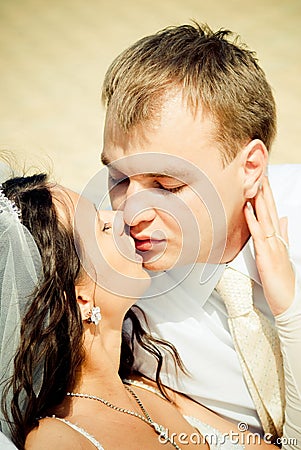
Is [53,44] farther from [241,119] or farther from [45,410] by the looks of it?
[45,410]

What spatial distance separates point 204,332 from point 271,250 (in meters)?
Result: 0.42

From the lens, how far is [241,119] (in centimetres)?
267

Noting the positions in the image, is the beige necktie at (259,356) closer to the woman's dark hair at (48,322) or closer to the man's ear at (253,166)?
the man's ear at (253,166)

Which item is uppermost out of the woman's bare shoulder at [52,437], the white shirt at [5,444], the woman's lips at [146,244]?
the woman's lips at [146,244]

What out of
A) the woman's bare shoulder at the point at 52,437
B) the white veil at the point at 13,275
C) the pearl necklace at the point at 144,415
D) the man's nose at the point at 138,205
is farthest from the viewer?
the man's nose at the point at 138,205

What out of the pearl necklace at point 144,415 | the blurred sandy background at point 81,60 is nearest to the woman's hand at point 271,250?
the pearl necklace at point 144,415

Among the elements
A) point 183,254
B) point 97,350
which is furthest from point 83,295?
point 183,254

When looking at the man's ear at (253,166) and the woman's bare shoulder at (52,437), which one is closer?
the woman's bare shoulder at (52,437)

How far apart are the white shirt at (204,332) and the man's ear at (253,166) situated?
23 centimetres

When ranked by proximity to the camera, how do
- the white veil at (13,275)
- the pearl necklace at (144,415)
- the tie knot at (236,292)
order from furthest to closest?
the tie knot at (236,292) < the pearl necklace at (144,415) < the white veil at (13,275)

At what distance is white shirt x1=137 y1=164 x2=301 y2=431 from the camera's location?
8.84ft

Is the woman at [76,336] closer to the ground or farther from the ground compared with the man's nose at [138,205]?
closer to the ground

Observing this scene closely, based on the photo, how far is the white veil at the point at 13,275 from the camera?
7.06 ft

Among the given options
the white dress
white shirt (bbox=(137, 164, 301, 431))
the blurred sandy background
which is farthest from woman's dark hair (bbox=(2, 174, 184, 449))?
the blurred sandy background
